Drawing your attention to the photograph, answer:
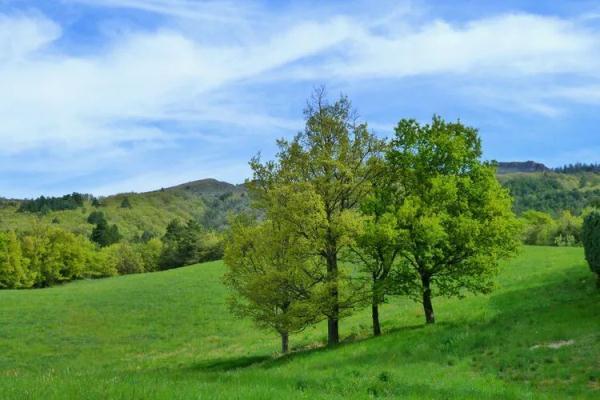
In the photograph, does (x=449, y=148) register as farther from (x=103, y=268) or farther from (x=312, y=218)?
(x=103, y=268)

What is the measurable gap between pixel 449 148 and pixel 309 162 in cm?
775

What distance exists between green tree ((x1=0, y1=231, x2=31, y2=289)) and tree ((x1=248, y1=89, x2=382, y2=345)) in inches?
3226

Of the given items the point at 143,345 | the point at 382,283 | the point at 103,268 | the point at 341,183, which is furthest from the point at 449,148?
the point at 103,268

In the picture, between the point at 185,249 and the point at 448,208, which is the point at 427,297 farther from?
the point at 185,249

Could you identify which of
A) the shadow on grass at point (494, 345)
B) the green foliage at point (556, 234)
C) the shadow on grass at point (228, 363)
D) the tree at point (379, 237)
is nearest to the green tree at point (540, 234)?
the green foliage at point (556, 234)

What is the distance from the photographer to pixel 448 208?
30625 millimetres

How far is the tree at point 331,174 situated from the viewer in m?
28.9

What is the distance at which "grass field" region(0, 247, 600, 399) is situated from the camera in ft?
45.3

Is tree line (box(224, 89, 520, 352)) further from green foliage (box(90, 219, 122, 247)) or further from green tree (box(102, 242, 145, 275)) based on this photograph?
green foliage (box(90, 219, 122, 247))

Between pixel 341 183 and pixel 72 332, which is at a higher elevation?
pixel 341 183

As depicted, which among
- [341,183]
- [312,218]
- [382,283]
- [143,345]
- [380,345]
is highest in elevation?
[341,183]

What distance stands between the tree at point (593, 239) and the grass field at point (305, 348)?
6.81 feet

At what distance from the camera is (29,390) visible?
10.1 metres

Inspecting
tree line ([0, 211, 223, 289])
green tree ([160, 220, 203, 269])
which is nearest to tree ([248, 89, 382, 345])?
tree line ([0, 211, 223, 289])
